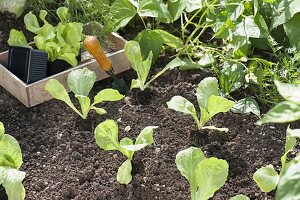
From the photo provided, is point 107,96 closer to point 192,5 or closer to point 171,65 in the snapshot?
point 171,65

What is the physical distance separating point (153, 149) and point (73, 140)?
0.25 meters

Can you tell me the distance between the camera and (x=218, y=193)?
1699mm

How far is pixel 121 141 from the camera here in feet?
5.76

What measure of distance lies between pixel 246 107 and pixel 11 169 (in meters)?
0.78

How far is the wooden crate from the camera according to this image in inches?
79.3

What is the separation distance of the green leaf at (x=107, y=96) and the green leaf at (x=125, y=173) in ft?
0.92

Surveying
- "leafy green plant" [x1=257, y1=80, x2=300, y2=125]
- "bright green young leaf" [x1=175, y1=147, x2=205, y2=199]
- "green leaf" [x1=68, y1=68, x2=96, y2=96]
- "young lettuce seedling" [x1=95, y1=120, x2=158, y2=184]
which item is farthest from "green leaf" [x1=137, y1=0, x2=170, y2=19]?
"leafy green plant" [x1=257, y1=80, x2=300, y2=125]

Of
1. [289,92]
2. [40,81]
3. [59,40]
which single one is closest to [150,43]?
[59,40]

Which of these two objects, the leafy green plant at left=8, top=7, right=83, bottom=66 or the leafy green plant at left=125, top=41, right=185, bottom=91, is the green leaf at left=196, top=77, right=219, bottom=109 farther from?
the leafy green plant at left=8, top=7, right=83, bottom=66

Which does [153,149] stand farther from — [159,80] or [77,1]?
[77,1]

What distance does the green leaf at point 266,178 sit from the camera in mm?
1650

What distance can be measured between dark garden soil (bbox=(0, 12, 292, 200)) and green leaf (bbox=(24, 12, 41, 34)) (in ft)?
0.80

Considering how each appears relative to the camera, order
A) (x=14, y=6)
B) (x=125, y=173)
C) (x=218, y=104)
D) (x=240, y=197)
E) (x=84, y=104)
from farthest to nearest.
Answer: (x=14, y=6)
(x=84, y=104)
(x=218, y=104)
(x=125, y=173)
(x=240, y=197)

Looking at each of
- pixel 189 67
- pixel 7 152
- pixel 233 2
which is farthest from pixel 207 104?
pixel 7 152
